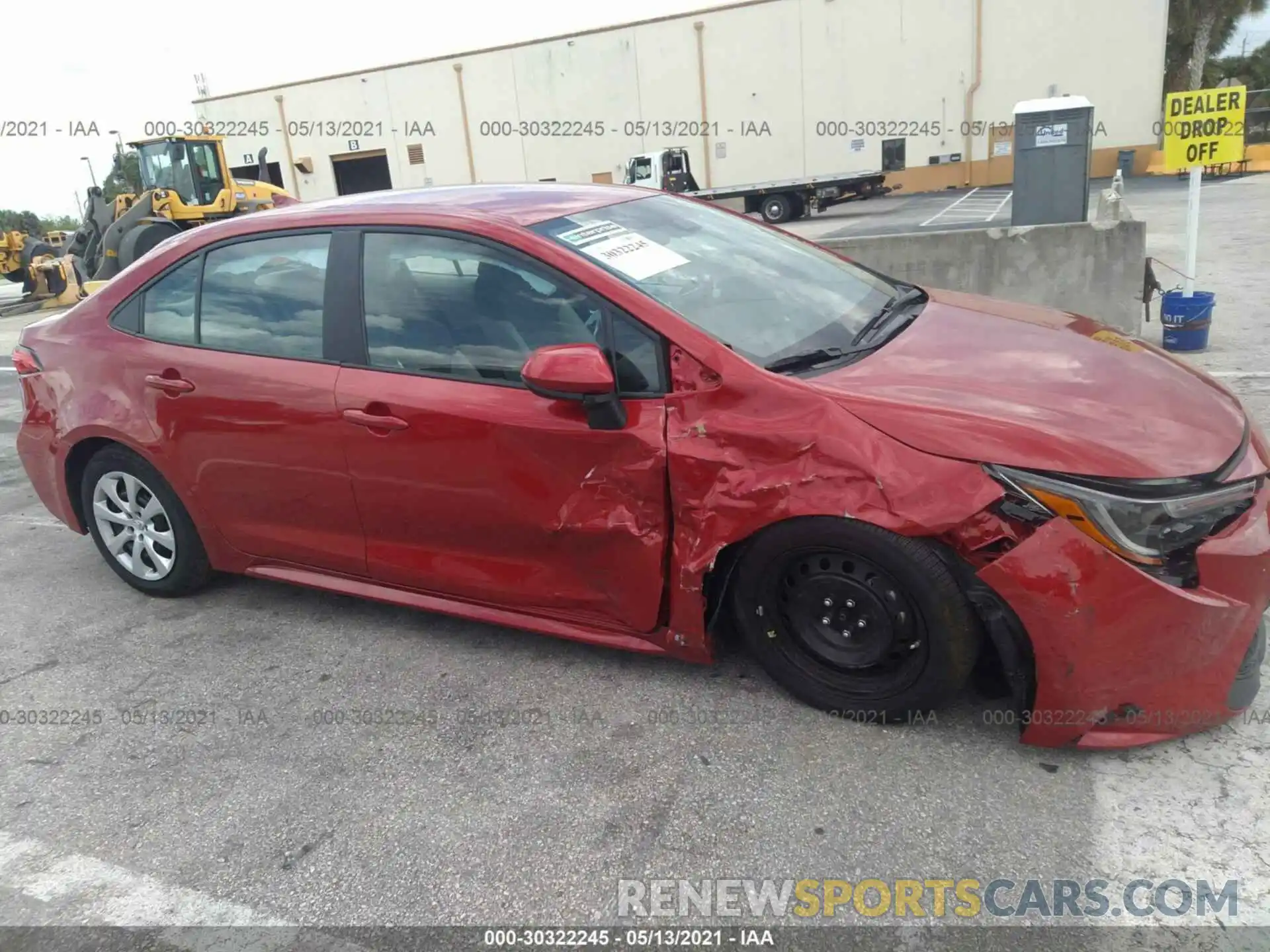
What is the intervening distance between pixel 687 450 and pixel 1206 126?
640cm

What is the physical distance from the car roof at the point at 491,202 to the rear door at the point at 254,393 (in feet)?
0.63

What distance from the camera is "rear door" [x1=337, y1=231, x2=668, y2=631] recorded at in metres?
2.81

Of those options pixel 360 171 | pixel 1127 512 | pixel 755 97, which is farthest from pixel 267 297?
pixel 360 171

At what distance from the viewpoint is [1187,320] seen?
6918mm

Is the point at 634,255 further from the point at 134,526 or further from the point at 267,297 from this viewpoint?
the point at 134,526

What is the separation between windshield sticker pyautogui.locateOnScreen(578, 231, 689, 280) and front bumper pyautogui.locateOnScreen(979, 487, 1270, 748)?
1407 mm

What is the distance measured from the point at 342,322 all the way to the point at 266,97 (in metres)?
47.7

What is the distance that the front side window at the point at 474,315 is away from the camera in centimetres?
283

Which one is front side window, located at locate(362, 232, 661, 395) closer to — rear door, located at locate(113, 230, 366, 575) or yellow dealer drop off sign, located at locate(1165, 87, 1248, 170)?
rear door, located at locate(113, 230, 366, 575)

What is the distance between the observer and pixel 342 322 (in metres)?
3.26

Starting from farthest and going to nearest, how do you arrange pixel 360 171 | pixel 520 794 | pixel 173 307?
1. pixel 360 171
2. pixel 173 307
3. pixel 520 794

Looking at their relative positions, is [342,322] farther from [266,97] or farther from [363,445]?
[266,97]

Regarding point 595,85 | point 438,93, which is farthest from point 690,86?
point 438,93

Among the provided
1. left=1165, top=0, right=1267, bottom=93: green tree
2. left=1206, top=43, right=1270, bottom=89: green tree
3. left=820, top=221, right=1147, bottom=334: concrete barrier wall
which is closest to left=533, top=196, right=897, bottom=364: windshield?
left=820, top=221, right=1147, bottom=334: concrete barrier wall
